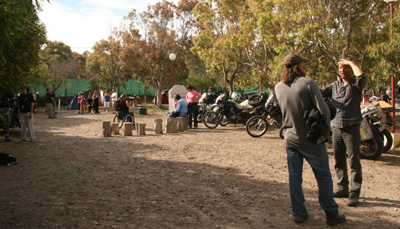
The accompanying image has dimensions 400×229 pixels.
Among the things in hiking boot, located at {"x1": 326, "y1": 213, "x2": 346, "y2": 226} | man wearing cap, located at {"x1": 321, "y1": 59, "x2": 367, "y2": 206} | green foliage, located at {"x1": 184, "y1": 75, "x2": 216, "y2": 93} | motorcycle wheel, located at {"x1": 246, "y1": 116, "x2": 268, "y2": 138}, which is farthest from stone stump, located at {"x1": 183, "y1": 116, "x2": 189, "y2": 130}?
green foliage, located at {"x1": 184, "y1": 75, "x2": 216, "y2": 93}

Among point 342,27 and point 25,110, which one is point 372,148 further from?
point 25,110

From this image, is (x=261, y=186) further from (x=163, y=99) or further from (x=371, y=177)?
(x=163, y=99)

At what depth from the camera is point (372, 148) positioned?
727cm

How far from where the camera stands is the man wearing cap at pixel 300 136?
3779 millimetres

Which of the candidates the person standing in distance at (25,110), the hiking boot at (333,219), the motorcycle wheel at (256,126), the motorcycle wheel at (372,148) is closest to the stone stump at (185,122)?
the motorcycle wheel at (256,126)

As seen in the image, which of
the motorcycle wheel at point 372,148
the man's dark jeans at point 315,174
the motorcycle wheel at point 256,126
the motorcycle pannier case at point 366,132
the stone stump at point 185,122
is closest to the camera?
the man's dark jeans at point 315,174

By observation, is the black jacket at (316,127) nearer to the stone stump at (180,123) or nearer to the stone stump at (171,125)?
the stone stump at (171,125)

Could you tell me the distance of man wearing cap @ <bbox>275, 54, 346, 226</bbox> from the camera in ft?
12.4

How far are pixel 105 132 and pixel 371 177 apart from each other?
27.5ft

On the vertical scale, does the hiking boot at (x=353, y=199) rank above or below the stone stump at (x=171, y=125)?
below

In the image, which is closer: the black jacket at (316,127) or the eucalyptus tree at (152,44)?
the black jacket at (316,127)

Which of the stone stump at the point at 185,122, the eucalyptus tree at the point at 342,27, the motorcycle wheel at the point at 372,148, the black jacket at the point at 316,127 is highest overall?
the eucalyptus tree at the point at 342,27

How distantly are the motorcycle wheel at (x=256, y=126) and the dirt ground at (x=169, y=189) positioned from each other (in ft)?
5.87

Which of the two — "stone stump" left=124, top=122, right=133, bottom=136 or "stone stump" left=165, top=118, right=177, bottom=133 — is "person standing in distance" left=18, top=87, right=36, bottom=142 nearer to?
"stone stump" left=124, top=122, right=133, bottom=136
